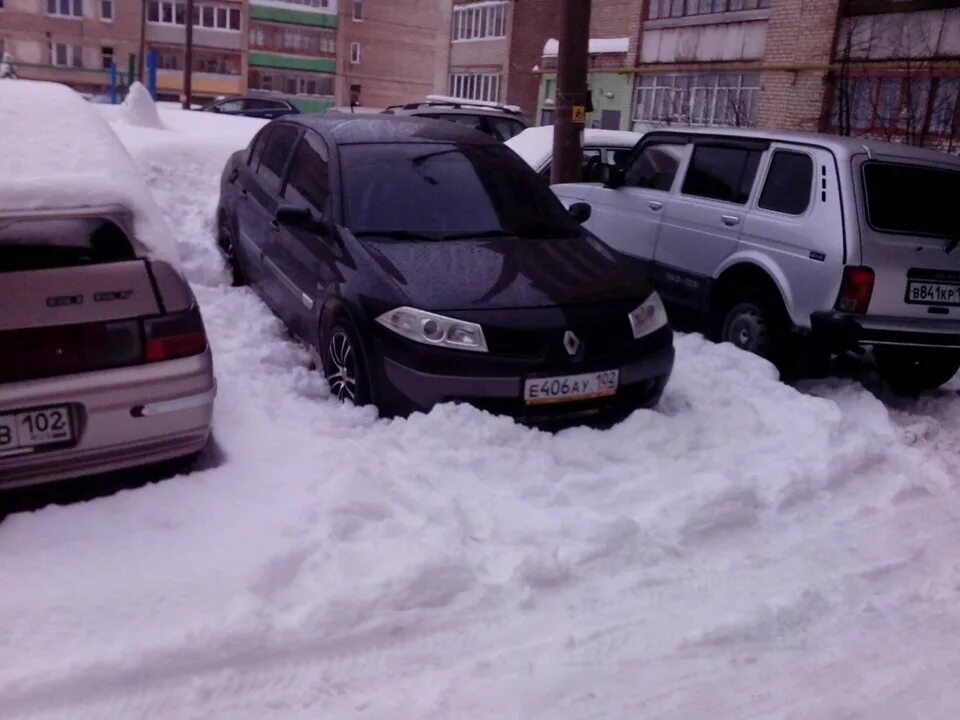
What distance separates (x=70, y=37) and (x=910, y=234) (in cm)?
6113

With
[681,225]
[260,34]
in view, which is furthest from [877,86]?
[260,34]

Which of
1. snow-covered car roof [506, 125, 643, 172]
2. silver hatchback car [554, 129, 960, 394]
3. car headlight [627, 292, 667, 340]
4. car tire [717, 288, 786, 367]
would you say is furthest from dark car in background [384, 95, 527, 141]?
car headlight [627, 292, 667, 340]

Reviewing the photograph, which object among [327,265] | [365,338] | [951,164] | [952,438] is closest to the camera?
[365,338]

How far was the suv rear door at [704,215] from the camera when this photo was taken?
6875 mm

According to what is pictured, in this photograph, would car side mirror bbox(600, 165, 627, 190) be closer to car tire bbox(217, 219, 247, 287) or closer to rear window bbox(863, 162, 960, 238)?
rear window bbox(863, 162, 960, 238)

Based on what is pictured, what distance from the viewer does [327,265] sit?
5297mm

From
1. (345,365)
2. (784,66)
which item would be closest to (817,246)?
(345,365)

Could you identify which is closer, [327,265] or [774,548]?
[774,548]

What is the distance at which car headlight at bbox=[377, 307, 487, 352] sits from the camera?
458 centimetres

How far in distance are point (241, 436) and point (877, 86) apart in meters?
Answer: 20.7

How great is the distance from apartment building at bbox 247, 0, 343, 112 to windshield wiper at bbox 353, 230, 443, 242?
184ft

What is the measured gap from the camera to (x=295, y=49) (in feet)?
199

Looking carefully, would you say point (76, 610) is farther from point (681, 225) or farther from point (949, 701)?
point (681, 225)

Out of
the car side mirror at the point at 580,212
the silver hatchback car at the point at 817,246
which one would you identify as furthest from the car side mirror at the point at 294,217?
the silver hatchback car at the point at 817,246
